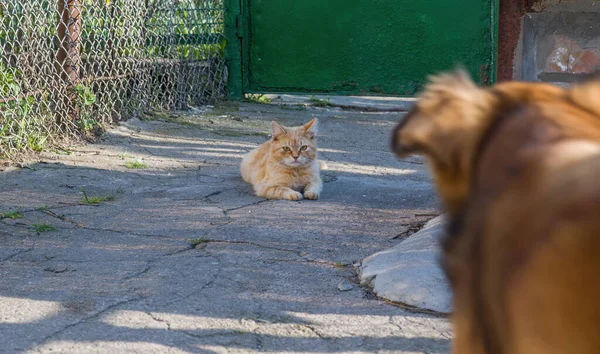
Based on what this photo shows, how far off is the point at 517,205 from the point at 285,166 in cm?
563

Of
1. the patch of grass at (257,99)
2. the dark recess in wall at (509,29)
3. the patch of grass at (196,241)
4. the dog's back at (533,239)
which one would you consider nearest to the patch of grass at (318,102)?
the patch of grass at (257,99)

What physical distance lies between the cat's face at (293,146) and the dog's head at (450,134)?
17.9 feet

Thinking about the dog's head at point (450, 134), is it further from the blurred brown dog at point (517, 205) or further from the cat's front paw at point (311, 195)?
the cat's front paw at point (311, 195)

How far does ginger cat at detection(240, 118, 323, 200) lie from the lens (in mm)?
5992

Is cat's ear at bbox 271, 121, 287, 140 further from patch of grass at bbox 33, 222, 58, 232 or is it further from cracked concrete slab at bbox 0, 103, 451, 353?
patch of grass at bbox 33, 222, 58, 232

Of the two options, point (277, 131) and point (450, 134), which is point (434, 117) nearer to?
point (450, 134)

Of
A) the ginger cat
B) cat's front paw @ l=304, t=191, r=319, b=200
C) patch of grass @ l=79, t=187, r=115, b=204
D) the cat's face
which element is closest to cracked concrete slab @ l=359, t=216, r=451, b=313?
cat's front paw @ l=304, t=191, r=319, b=200

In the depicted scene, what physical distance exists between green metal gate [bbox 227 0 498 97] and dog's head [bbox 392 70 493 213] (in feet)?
21.1

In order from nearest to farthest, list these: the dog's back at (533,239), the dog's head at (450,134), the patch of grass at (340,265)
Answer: the dog's back at (533,239), the dog's head at (450,134), the patch of grass at (340,265)

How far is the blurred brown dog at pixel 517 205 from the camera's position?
2.06 ft

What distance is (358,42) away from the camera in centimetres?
812

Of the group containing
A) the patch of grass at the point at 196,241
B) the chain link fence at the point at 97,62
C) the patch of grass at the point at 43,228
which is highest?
the chain link fence at the point at 97,62

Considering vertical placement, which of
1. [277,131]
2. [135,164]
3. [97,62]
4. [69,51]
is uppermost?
[69,51]

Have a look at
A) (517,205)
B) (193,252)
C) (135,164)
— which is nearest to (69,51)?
(135,164)
